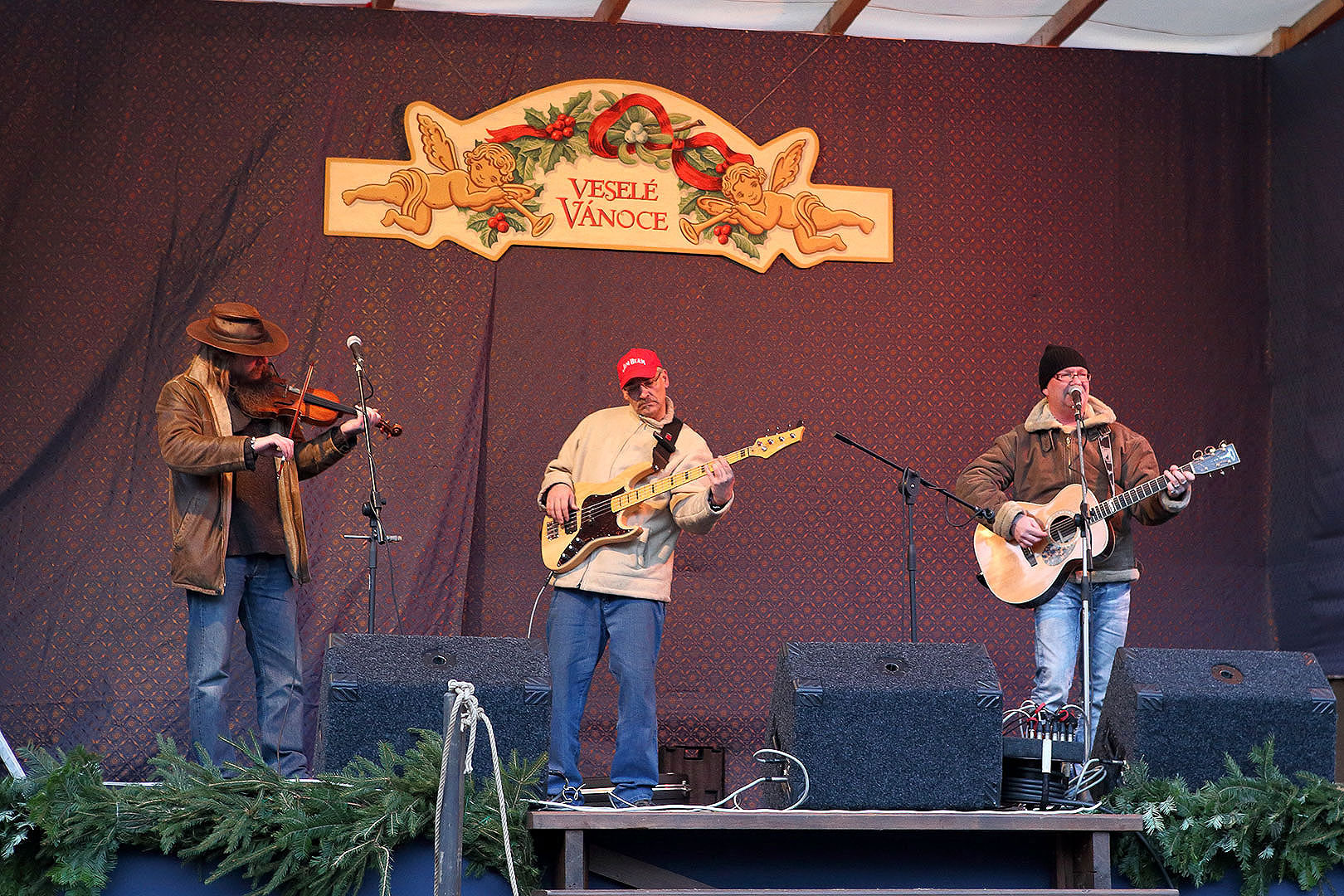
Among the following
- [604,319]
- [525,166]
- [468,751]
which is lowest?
[468,751]

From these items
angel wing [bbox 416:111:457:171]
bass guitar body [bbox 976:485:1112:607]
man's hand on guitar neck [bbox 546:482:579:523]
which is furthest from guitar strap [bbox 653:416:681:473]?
angel wing [bbox 416:111:457:171]

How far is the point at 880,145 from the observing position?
6547 mm

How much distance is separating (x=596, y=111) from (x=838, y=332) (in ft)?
4.82

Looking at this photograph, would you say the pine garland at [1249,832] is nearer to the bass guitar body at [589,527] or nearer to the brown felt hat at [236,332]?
the bass guitar body at [589,527]

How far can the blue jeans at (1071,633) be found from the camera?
480 cm

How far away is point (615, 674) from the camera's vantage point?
4562 mm

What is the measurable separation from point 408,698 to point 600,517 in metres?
1.58

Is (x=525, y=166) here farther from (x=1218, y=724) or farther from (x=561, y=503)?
(x=1218, y=724)

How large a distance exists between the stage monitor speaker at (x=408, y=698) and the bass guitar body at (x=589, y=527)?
1.34 m

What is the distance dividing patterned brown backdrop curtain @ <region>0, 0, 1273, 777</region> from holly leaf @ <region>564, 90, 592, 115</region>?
15 cm

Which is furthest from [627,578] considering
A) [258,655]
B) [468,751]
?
[468,751]

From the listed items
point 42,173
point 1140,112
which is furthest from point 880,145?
point 42,173

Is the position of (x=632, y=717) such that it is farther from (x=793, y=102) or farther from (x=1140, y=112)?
(x=1140, y=112)

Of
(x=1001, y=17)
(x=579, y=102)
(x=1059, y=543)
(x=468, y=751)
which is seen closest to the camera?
(x=468, y=751)
